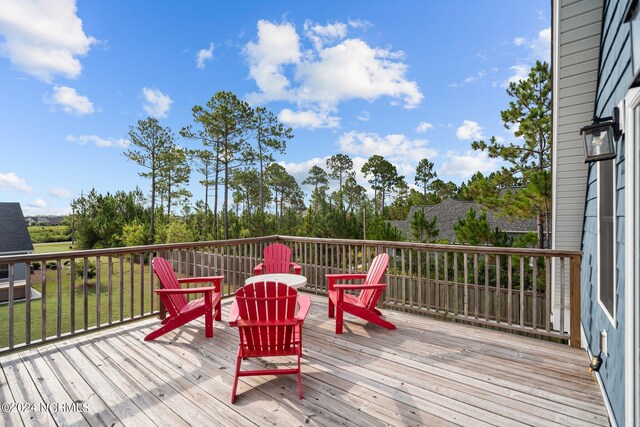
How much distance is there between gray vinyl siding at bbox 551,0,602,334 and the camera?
286 cm

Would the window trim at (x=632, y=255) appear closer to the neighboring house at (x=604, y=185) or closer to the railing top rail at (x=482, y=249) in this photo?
the neighboring house at (x=604, y=185)

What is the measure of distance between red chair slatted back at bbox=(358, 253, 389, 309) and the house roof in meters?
21.9

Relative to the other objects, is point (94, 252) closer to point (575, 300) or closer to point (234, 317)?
point (234, 317)

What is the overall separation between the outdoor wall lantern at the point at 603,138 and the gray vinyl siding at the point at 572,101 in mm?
1416

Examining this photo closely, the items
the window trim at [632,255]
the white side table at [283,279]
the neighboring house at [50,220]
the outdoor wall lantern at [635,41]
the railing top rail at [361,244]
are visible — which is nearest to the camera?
the outdoor wall lantern at [635,41]

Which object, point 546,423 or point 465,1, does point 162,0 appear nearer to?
point 465,1

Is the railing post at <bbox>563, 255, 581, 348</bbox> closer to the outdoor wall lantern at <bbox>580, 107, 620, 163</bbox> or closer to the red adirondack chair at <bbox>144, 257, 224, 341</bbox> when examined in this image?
the outdoor wall lantern at <bbox>580, 107, 620, 163</bbox>

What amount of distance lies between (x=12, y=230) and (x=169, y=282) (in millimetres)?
21933

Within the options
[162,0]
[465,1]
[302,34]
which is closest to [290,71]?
[302,34]

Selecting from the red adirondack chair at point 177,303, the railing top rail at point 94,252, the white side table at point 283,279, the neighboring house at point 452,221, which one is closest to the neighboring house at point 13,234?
the railing top rail at point 94,252

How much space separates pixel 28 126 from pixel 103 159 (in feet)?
→ 16.9

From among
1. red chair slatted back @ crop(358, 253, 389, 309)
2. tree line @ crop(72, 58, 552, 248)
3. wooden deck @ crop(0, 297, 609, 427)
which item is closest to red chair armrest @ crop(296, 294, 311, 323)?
wooden deck @ crop(0, 297, 609, 427)

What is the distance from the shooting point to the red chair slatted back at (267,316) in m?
2.50

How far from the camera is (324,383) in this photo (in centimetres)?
248
